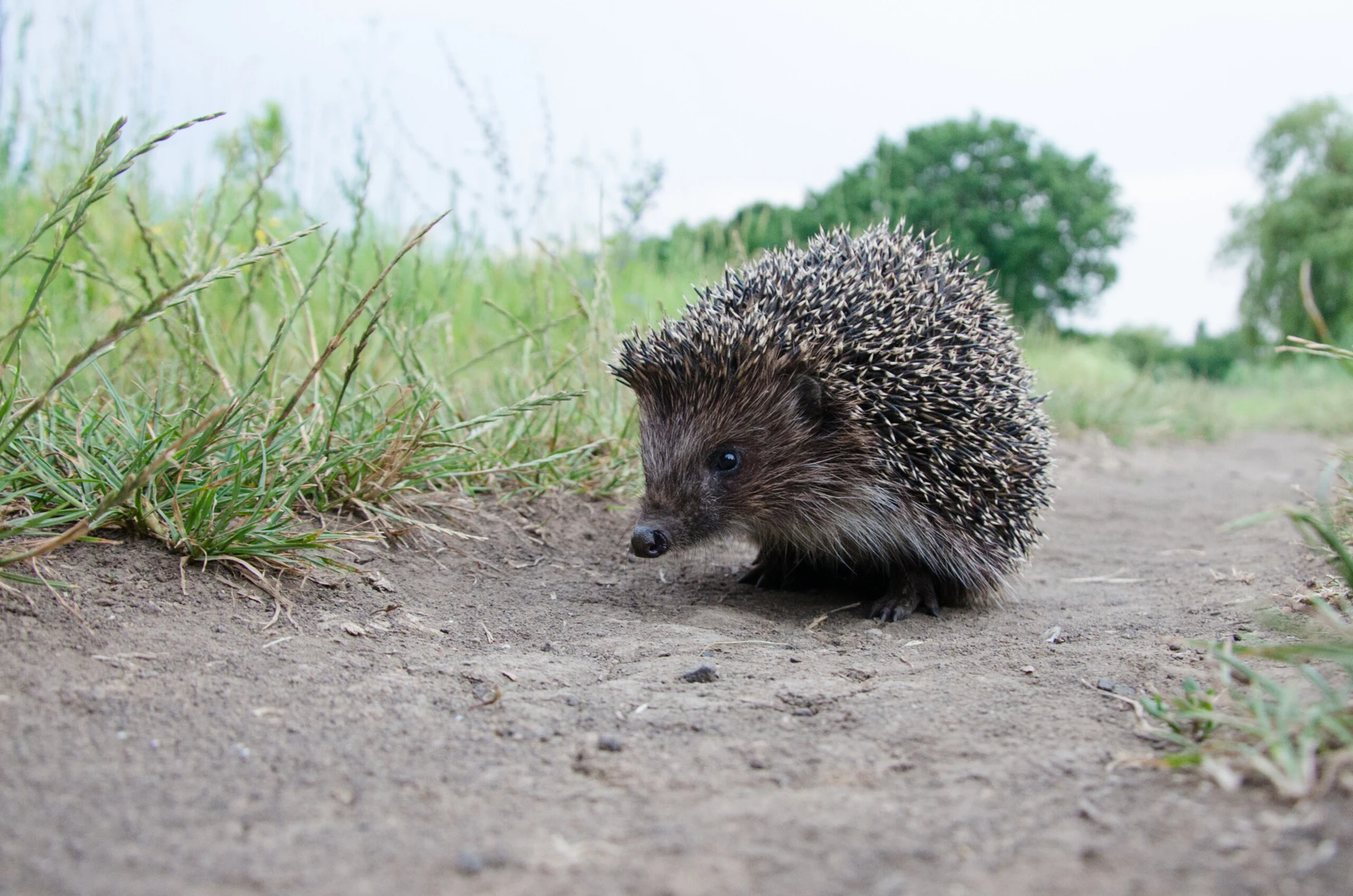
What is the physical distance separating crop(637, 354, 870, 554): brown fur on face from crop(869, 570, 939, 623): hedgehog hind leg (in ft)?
1.45

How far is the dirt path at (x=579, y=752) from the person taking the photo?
65.3 inches

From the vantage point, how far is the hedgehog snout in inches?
151

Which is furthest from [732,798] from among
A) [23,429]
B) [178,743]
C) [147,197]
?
[147,197]

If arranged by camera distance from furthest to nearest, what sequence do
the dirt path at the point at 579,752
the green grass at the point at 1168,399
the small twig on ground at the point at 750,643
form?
the green grass at the point at 1168,399, the small twig on ground at the point at 750,643, the dirt path at the point at 579,752

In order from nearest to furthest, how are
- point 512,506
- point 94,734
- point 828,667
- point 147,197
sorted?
point 94,734 < point 828,667 < point 512,506 < point 147,197

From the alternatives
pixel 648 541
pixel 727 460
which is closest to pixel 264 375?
pixel 648 541

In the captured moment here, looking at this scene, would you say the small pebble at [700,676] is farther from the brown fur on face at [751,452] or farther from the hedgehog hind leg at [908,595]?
the hedgehog hind leg at [908,595]

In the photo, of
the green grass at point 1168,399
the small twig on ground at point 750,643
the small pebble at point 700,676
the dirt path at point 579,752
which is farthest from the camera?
the green grass at point 1168,399

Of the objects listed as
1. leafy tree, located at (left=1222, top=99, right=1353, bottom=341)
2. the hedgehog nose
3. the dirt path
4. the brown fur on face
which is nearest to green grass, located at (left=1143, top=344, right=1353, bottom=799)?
the dirt path

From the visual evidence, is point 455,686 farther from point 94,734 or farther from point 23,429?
point 23,429

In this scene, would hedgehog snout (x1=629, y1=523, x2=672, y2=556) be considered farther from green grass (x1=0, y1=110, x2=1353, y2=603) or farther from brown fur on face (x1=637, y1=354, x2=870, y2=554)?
green grass (x1=0, y1=110, x2=1353, y2=603)

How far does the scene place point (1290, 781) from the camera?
5.49 ft

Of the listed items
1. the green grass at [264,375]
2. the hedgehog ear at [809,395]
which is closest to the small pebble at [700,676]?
the green grass at [264,375]

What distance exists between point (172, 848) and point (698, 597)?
111 inches
